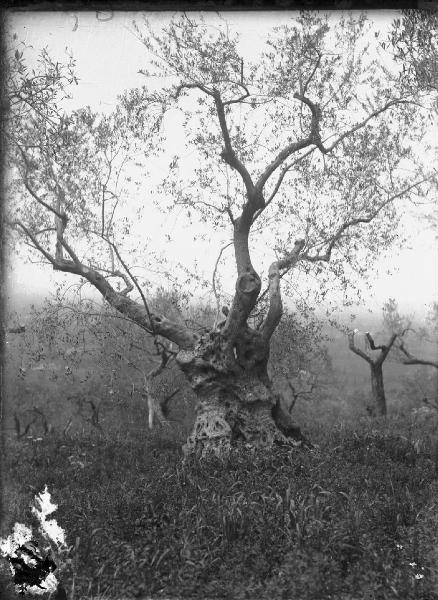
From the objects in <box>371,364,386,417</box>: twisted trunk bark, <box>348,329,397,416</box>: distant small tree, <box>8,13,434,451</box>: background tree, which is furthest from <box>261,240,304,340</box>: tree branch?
<box>371,364,386,417</box>: twisted trunk bark

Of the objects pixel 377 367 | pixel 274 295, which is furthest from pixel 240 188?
pixel 377 367

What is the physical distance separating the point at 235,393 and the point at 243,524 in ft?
14.3

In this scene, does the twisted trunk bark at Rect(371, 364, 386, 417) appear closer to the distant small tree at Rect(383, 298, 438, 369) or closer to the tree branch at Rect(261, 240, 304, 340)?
the distant small tree at Rect(383, 298, 438, 369)

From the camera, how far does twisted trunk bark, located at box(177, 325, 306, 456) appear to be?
10328 mm

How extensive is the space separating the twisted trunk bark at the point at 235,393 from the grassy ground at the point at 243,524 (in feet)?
3.32

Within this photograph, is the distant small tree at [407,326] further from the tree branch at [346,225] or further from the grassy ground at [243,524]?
the grassy ground at [243,524]

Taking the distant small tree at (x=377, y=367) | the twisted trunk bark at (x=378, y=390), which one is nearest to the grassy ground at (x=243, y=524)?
the distant small tree at (x=377, y=367)

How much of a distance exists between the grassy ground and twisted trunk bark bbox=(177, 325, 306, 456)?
3.32 ft

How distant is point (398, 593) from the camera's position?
5.35 metres

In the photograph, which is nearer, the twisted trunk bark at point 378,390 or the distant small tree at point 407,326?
the distant small tree at point 407,326

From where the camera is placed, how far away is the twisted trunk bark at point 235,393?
10.3 metres

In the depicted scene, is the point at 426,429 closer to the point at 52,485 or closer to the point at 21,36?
the point at 52,485

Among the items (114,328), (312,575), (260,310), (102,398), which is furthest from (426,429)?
(102,398)

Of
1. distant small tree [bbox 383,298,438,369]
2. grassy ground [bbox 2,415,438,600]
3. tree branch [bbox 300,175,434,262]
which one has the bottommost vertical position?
grassy ground [bbox 2,415,438,600]
